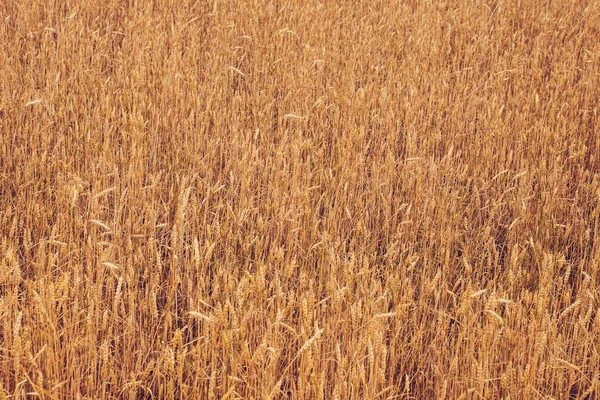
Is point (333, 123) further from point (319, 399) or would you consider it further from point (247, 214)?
point (319, 399)

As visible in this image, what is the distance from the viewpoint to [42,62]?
3.32 meters

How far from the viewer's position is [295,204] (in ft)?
7.41

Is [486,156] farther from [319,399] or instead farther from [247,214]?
[319,399]

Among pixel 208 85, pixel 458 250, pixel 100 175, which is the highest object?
pixel 208 85

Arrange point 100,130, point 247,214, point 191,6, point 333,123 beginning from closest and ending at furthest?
point 247,214 < point 100,130 < point 333,123 < point 191,6

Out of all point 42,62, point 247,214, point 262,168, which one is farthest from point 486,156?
point 42,62

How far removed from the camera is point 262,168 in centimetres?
252

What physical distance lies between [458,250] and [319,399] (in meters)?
1.08

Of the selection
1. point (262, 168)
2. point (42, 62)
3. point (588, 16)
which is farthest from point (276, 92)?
point (588, 16)

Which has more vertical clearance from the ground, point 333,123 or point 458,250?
point 333,123

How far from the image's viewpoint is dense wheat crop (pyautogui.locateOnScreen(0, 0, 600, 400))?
5.09 feet

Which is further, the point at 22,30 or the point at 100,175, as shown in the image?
the point at 22,30

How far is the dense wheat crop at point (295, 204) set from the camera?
1553mm

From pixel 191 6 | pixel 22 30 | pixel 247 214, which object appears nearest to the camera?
pixel 247 214
